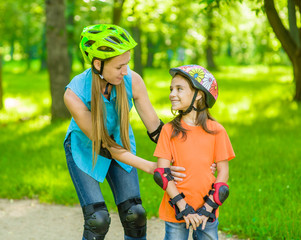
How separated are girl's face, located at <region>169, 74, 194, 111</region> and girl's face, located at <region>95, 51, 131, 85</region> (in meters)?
0.38

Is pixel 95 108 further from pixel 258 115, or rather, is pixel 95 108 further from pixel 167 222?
pixel 258 115

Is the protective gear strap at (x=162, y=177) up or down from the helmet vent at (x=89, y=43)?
down

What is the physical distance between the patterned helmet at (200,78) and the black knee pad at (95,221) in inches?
40.2

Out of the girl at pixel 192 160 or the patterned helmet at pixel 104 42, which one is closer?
the girl at pixel 192 160

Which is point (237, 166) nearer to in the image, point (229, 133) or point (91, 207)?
point (229, 133)

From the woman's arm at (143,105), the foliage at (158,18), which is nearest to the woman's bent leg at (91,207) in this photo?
the woman's arm at (143,105)

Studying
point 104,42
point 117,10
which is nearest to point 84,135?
point 104,42

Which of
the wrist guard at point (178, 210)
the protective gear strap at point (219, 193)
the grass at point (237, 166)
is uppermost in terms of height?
the protective gear strap at point (219, 193)

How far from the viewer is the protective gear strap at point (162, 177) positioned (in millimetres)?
2643

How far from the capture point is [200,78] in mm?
2738

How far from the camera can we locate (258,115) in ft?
33.1

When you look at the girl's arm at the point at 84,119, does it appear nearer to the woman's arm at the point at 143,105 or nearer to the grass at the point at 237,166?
the woman's arm at the point at 143,105

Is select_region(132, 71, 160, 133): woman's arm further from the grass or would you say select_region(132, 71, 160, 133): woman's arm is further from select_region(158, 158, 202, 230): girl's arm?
the grass

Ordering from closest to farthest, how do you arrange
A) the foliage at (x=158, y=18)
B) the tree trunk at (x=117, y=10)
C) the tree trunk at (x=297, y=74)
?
the tree trunk at (x=117, y=10) → the tree trunk at (x=297, y=74) → the foliage at (x=158, y=18)
